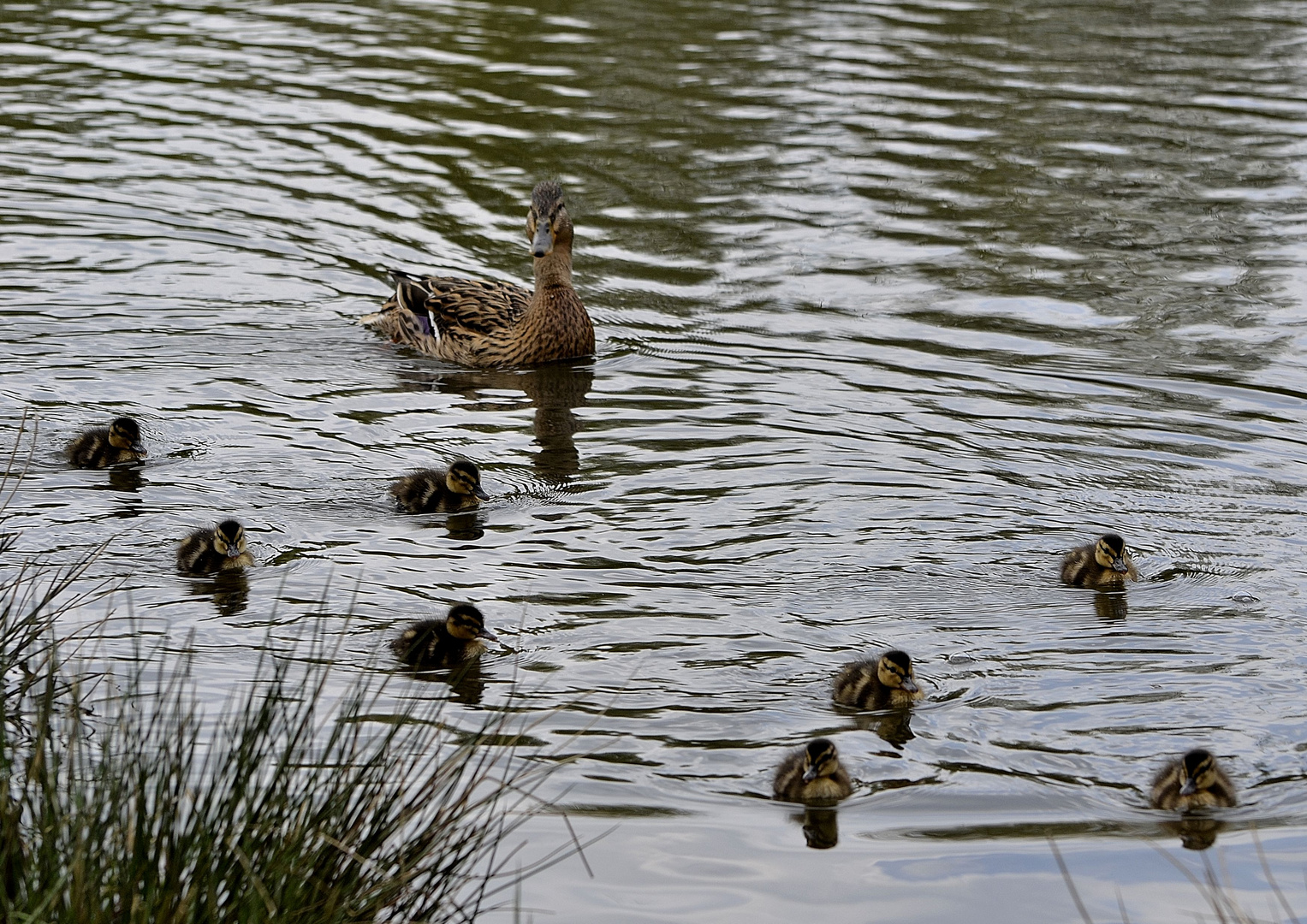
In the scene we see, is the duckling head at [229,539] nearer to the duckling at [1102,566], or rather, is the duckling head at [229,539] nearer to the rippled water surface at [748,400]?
the rippled water surface at [748,400]

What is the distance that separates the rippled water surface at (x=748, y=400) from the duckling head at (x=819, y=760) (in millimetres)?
138

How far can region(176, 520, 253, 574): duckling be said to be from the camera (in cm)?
687

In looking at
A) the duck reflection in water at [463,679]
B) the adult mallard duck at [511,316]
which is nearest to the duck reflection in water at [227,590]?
the duck reflection in water at [463,679]

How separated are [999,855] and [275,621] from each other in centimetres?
274

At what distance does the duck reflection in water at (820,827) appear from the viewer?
17.4 ft

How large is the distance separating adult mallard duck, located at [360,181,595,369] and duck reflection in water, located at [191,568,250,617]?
3.90 metres

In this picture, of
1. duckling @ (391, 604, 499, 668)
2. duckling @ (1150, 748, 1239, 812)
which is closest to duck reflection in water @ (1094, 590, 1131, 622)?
duckling @ (1150, 748, 1239, 812)

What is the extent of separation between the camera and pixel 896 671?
19.2 feet

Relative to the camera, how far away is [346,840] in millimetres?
4199

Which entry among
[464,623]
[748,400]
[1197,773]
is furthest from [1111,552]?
[748,400]

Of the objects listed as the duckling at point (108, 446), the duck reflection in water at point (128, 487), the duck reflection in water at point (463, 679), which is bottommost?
the duck reflection in water at point (128, 487)

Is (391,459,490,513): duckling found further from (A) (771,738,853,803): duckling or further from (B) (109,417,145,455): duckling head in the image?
(A) (771,738,853,803): duckling

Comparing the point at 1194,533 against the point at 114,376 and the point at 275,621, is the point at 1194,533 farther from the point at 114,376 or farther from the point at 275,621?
the point at 114,376

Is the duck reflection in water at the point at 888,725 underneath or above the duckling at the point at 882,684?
underneath
